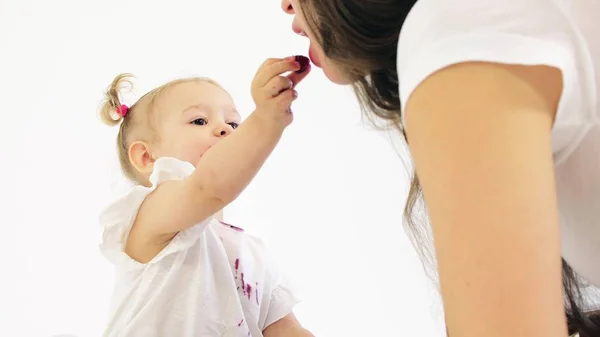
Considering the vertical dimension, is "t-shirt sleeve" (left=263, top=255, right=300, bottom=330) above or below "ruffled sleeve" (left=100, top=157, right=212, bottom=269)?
below

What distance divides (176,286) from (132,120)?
33 cm

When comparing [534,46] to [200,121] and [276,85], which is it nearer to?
[276,85]

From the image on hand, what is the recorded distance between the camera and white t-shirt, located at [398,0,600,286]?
323 mm

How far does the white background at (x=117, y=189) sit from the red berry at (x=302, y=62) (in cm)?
56

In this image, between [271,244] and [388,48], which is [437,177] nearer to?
[388,48]

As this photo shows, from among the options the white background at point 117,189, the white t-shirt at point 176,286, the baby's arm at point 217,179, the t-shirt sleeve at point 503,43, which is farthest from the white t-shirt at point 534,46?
the white background at point 117,189

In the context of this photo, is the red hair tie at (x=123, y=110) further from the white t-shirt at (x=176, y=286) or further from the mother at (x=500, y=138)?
the mother at (x=500, y=138)

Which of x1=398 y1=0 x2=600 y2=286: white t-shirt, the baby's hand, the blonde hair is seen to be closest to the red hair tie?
the blonde hair

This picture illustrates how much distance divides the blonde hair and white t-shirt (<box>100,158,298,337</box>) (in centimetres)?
19

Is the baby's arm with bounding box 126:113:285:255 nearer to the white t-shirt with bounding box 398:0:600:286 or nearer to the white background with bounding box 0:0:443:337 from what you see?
the white t-shirt with bounding box 398:0:600:286

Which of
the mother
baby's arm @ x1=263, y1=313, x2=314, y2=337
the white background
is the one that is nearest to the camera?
the mother

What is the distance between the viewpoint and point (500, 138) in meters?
0.30

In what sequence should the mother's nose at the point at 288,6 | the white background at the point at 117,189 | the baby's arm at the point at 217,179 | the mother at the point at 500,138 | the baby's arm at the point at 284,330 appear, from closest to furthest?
the mother at the point at 500,138
the mother's nose at the point at 288,6
the baby's arm at the point at 217,179
the baby's arm at the point at 284,330
the white background at the point at 117,189

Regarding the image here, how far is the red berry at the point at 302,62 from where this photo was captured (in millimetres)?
653
